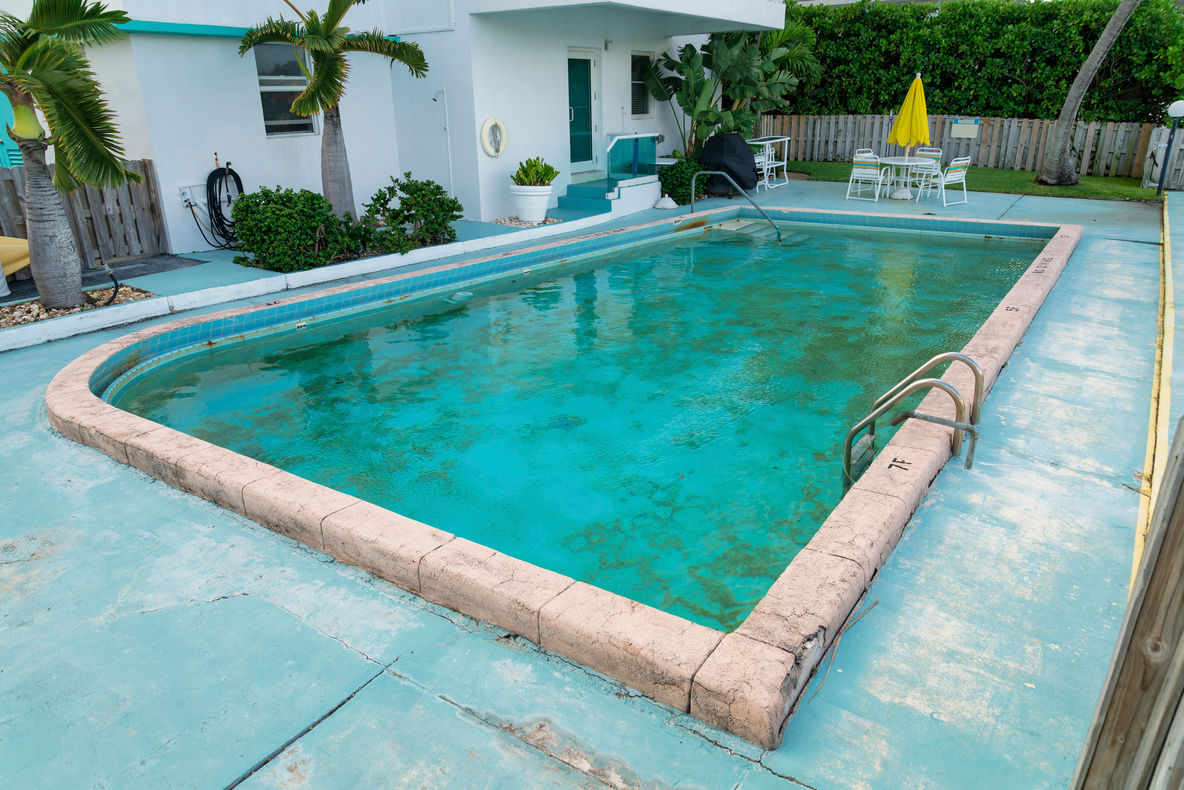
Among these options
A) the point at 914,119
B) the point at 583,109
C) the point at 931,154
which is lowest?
the point at 931,154

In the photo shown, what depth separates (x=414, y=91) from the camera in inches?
484

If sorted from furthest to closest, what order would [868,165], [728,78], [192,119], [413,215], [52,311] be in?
1. [728,78]
2. [868,165]
3. [413,215]
4. [192,119]
5. [52,311]

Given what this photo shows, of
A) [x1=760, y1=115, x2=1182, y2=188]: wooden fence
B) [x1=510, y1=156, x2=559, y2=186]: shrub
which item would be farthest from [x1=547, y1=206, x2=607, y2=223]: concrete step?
[x1=760, y1=115, x2=1182, y2=188]: wooden fence

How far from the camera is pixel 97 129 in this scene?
6.75 metres

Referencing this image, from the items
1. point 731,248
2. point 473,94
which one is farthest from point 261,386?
point 731,248

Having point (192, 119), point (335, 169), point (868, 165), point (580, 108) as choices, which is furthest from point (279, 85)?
point (868, 165)

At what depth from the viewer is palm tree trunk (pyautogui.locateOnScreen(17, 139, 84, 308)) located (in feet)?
23.5

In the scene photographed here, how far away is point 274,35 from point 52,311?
4203 mm

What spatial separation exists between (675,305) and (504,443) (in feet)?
13.5

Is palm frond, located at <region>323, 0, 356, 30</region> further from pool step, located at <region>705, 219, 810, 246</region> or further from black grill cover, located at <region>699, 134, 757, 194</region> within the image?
black grill cover, located at <region>699, 134, 757, 194</region>

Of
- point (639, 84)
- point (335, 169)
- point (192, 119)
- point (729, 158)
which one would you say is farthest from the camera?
point (639, 84)

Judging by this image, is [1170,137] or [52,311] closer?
[52,311]

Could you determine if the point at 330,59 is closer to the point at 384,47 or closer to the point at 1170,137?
the point at 384,47

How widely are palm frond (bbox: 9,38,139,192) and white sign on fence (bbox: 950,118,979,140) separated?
1575cm
